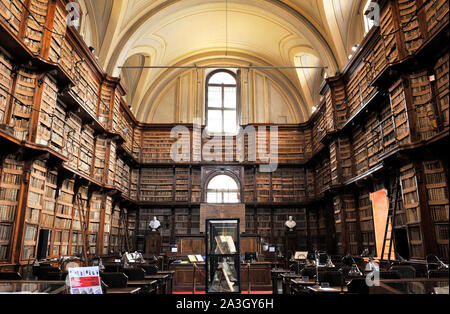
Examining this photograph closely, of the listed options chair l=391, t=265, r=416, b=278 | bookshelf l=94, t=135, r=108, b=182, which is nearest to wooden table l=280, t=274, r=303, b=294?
chair l=391, t=265, r=416, b=278

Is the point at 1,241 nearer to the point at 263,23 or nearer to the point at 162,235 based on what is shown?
the point at 162,235

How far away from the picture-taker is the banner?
2295 mm

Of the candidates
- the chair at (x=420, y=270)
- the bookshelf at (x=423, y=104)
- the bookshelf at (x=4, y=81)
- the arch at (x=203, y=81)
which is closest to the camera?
the chair at (x=420, y=270)

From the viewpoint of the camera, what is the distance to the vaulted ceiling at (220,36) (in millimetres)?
11211

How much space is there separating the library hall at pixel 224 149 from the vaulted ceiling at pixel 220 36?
70 millimetres

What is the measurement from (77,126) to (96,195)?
2370 millimetres

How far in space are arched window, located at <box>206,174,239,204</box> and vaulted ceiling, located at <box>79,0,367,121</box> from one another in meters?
4.80

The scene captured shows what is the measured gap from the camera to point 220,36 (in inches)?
634

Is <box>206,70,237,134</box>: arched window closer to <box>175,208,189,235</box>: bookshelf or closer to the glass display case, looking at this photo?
<box>175,208,189,235</box>: bookshelf

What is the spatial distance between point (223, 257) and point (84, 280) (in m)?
2.60

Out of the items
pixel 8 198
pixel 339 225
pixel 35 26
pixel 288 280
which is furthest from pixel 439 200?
pixel 35 26

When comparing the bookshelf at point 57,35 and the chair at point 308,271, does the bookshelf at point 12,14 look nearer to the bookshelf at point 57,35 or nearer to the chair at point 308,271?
the bookshelf at point 57,35

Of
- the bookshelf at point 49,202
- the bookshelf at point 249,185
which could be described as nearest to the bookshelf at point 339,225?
the bookshelf at point 249,185

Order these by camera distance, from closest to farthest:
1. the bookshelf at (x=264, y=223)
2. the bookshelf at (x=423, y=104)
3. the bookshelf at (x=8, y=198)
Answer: the bookshelf at (x=8, y=198)
the bookshelf at (x=423, y=104)
the bookshelf at (x=264, y=223)
